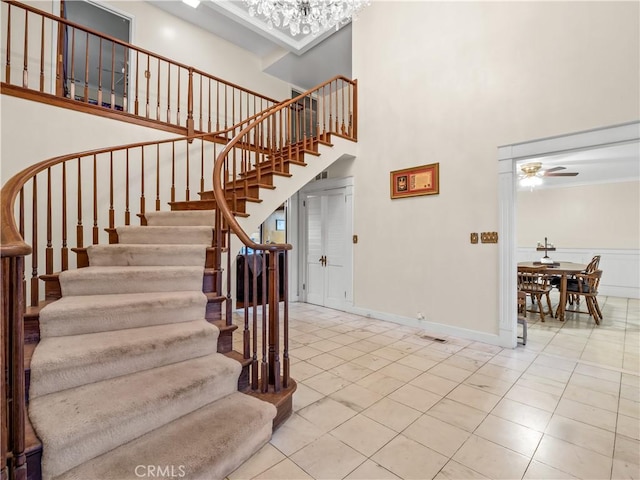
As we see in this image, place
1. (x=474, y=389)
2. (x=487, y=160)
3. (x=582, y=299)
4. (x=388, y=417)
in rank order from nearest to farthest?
(x=388, y=417) → (x=474, y=389) → (x=487, y=160) → (x=582, y=299)

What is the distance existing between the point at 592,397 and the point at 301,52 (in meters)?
6.73

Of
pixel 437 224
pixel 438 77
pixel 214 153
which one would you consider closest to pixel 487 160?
pixel 437 224

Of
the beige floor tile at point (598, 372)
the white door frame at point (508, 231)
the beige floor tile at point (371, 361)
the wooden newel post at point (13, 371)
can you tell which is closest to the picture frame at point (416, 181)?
the white door frame at point (508, 231)

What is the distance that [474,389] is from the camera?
99.8 inches

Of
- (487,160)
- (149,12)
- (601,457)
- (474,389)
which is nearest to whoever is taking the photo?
(601,457)

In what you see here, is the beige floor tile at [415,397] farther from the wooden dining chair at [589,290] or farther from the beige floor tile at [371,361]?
the wooden dining chair at [589,290]

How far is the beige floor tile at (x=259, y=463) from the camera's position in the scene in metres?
1.60

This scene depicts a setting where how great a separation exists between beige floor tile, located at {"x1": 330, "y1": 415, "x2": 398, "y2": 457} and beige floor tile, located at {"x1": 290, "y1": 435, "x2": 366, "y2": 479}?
0.05 metres

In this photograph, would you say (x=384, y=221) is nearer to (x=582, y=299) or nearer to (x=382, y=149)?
(x=382, y=149)

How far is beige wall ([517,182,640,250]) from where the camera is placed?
Result: 22.4 feet

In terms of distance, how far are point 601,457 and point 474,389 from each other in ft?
2.81

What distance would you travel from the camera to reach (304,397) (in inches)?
93.9

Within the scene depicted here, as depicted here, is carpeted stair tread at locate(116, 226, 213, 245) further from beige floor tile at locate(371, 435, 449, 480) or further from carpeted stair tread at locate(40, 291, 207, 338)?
beige floor tile at locate(371, 435, 449, 480)

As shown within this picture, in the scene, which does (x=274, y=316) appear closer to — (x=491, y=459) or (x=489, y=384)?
(x=491, y=459)
